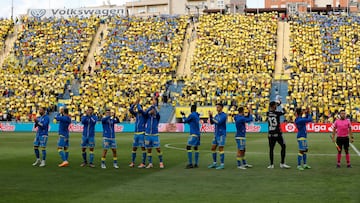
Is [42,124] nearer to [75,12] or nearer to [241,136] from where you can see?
[241,136]

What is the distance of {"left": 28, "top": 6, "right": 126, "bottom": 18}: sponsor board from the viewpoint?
276ft

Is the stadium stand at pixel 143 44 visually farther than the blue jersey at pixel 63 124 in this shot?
Yes

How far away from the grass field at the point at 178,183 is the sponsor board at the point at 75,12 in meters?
58.6

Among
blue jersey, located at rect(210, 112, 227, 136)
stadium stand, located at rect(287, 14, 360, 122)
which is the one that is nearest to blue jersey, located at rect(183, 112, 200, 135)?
blue jersey, located at rect(210, 112, 227, 136)

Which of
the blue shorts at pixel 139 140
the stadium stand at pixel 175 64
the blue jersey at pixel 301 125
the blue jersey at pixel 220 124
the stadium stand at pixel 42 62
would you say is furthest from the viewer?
the stadium stand at pixel 42 62

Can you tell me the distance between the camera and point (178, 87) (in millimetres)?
65250

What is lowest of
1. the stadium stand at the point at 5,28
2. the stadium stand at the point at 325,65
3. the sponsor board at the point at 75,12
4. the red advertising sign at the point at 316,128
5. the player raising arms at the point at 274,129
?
the red advertising sign at the point at 316,128

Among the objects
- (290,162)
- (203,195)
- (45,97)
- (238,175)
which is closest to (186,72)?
(45,97)

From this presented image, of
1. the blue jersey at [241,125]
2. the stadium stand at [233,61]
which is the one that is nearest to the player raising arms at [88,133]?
the blue jersey at [241,125]

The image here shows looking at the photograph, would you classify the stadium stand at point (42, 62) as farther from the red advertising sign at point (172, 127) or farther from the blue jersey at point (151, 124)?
the blue jersey at point (151, 124)

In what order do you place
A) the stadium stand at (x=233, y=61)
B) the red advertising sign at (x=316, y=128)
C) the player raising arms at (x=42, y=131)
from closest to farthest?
the player raising arms at (x=42, y=131) → the red advertising sign at (x=316, y=128) → the stadium stand at (x=233, y=61)

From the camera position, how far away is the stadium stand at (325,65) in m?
59.3

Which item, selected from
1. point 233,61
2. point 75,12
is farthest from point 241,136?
point 75,12

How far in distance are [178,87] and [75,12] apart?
2707 cm
